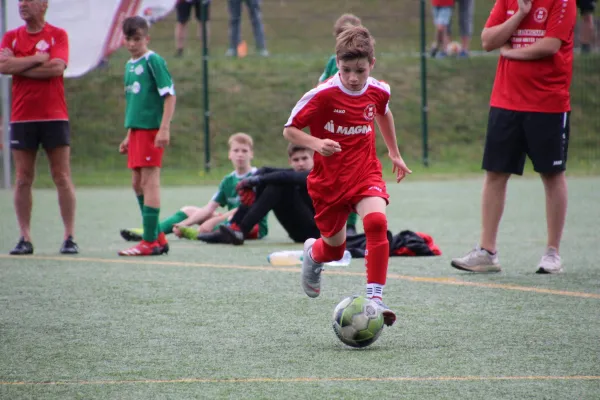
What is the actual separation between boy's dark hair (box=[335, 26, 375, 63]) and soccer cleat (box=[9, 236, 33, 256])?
395cm

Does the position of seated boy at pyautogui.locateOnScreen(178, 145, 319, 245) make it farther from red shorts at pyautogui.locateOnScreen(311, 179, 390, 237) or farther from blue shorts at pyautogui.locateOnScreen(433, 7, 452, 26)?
blue shorts at pyautogui.locateOnScreen(433, 7, 452, 26)

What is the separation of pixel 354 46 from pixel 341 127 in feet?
1.55

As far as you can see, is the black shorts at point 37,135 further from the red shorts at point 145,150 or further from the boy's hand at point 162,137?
the boy's hand at point 162,137

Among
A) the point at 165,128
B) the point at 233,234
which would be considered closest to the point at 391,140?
the point at 165,128

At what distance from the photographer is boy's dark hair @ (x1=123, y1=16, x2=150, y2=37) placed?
776 centimetres

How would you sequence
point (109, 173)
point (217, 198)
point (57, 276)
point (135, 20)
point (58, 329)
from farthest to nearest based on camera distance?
1. point (109, 173)
2. point (217, 198)
3. point (135, 20)
4. point (57, 276)
5. point (58, 329)

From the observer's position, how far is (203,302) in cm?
577

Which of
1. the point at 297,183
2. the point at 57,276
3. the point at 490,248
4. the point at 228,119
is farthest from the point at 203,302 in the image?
the point at 228,119

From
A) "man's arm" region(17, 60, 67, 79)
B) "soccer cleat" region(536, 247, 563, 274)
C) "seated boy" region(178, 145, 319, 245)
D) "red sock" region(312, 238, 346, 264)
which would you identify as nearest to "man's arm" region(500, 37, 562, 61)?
"soccer cleat" region(536, 247, 563, 274)

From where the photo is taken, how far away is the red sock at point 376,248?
4.85 m

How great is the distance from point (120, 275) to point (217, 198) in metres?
2.61

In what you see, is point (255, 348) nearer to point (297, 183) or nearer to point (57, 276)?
point (57, 276)

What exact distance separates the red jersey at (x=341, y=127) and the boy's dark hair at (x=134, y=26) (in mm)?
2956

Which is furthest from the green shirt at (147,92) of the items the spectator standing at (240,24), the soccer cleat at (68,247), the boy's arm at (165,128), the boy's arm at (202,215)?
the spectator standing at (240,24)
